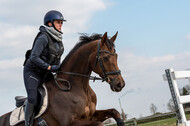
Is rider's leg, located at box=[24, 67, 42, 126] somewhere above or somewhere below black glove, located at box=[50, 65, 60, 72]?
below

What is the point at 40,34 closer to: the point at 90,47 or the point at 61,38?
the point at 61,38

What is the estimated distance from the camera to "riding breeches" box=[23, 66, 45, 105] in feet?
17.8

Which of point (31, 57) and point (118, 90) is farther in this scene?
point (31, 57)

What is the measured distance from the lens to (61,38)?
5.80 meters

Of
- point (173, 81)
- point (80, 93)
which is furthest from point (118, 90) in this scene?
point (173, 81)

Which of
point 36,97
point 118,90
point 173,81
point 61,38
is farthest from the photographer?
point 173,81

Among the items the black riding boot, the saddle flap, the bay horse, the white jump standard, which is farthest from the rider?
the white jump standard

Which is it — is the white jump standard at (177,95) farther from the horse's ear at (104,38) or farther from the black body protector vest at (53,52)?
the black body protector vest at (53,52)

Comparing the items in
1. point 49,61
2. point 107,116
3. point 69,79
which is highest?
point 49,61

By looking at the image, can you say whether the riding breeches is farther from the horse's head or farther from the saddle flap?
the horse's head

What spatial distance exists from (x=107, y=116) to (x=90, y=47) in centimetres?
142

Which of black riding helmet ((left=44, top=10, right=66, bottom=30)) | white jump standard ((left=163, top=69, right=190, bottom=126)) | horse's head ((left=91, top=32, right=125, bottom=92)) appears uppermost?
black riding helmet ((left=44, top=10, right=66, bottom=30))

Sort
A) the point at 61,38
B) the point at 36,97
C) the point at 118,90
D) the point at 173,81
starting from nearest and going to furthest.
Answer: the point at 118,90
the point at 36,97
the point at 61,38
the point at 173,81

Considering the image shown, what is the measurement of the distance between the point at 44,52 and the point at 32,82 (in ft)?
2.08
